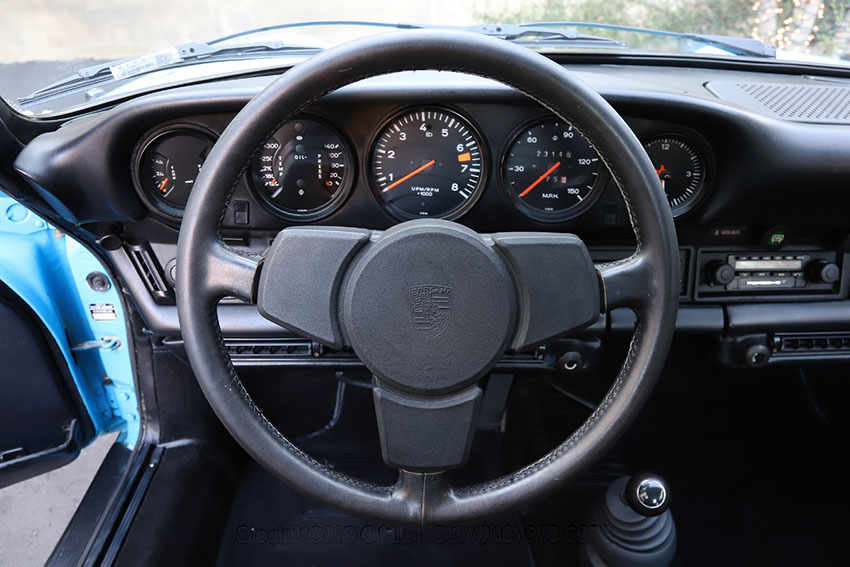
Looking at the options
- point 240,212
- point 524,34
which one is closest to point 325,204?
point 240,212

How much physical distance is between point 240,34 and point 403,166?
690 mm

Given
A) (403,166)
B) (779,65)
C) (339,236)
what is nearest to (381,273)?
(339,236)

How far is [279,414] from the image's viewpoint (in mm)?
2291

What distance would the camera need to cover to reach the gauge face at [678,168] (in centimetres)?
152

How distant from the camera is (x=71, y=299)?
5.90ft

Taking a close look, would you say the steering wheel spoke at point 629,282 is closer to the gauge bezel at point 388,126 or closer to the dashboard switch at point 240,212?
the gauge bezel at point 388,126

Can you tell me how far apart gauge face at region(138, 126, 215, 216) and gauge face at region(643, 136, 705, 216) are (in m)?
1.04

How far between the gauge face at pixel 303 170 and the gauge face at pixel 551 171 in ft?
1.27

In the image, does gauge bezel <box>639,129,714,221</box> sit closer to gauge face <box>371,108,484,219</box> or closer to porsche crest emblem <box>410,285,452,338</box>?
gauge face <box>371,108,484,219</box>

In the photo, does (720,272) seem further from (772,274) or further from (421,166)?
(421,166)

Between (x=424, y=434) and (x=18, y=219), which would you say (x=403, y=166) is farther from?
(x=18, y=219)

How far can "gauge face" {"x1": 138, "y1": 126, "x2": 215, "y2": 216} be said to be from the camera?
1.48m

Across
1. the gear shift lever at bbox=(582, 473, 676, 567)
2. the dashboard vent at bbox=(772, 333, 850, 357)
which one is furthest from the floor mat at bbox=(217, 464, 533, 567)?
the dashboard vent at bbox=(772, 333, 850, 357)

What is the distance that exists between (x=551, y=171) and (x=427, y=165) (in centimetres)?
29
